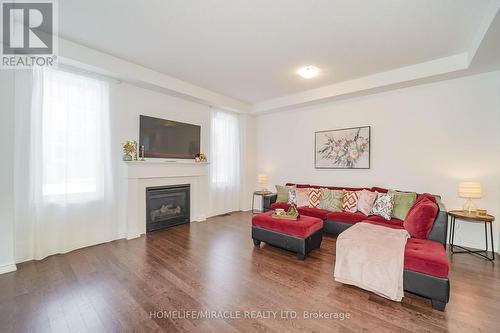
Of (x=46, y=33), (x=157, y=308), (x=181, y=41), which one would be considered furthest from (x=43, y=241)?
(x=181, y=41)

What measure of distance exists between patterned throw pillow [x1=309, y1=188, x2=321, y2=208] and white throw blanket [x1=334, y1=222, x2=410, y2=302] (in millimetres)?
1876

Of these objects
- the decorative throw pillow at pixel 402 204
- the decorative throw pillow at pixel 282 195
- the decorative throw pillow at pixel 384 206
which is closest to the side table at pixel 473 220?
the decorative throw pillow at pixel 402 204

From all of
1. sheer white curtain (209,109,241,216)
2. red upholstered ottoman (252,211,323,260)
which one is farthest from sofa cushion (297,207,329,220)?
sheer white curtain (209,109,241,216)

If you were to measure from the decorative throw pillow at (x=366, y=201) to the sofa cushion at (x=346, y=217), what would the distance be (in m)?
0.10

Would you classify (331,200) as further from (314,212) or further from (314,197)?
(314,212)

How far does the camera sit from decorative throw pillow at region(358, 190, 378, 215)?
3752mm

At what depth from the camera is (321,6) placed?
87.9 inches

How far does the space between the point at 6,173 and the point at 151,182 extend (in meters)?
1.89

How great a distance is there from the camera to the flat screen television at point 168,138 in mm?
4000

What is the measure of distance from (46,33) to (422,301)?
528 centimetres

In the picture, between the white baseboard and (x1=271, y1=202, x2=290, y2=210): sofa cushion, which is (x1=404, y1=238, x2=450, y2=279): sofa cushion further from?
the white baseboard

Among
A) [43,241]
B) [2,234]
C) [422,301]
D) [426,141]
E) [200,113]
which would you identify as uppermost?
[200,113]

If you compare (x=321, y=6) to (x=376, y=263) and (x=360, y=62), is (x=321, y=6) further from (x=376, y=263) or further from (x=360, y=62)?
(x=376, y=263)

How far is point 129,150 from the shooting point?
3684 millimetres
